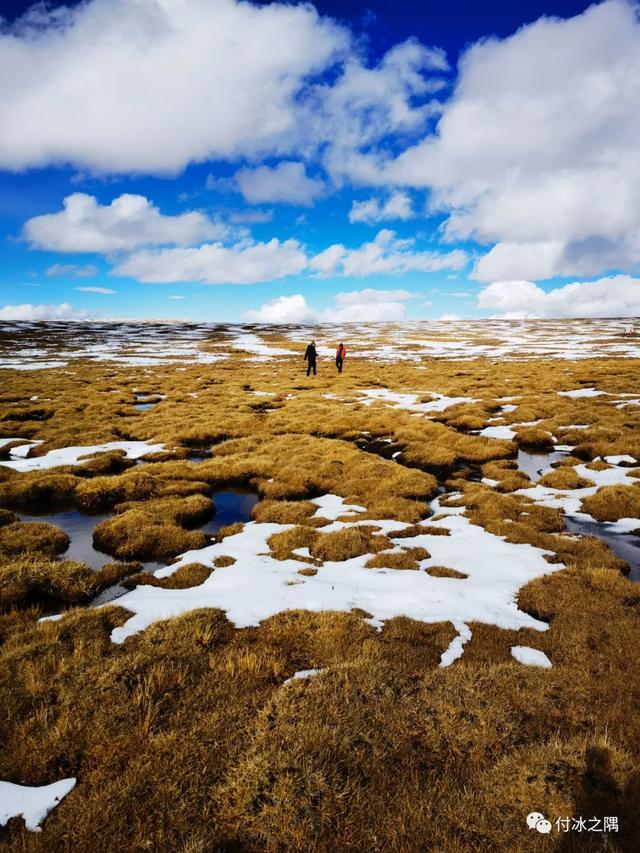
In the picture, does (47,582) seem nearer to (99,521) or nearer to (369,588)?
(99,521)

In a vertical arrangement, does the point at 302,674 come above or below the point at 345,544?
above

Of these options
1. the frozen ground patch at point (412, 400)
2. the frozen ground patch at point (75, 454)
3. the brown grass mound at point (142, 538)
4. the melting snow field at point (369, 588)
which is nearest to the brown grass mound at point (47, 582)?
the melting snow field at point (369, 588)

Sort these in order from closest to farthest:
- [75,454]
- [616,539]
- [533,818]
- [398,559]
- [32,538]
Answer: [533,818]
[398,559]
[32,538]
[616,539]
[75,454]

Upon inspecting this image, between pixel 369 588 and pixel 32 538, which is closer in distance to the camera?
pixel 369 588

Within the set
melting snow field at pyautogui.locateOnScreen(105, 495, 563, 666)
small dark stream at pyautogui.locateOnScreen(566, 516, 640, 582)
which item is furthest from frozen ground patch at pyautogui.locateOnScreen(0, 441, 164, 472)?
small dark stream at pyautogui.locateOnScreen(566, 516, 640, 582)

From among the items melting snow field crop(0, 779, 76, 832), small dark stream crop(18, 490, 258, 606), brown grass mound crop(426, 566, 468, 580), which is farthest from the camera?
small dark stream crop(18, 490, 258, 606)

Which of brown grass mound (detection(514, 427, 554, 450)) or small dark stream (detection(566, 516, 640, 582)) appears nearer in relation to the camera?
small dark stream (detection(566, 516, 640, 582))

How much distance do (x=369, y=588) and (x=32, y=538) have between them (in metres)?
10.2

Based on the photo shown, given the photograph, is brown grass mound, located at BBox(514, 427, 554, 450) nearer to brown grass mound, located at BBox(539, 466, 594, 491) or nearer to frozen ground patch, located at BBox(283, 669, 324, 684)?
brown grass mound, located at BBox(539, 466, 594, 491)

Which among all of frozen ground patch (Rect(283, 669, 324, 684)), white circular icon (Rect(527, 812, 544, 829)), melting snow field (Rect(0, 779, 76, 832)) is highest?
melting snow field (Rect(0, 779, 76, 832))

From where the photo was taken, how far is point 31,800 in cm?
485

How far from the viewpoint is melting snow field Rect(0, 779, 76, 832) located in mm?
4648

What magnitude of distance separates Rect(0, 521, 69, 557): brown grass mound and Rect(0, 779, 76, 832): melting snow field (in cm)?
789

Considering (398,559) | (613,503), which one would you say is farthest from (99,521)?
(613,503)
